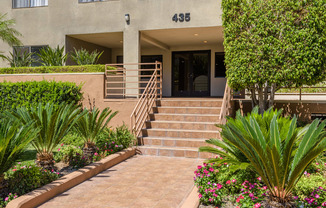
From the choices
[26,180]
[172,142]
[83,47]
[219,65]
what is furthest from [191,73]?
[26,180]

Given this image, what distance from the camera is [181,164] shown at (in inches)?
289

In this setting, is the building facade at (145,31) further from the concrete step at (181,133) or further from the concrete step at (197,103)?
the concrete step at (181,133)

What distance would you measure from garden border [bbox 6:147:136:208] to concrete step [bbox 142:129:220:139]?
55.7 inches

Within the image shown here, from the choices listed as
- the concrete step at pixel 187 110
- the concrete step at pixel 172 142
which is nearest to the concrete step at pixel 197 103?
the concrete step at pixel 187 110

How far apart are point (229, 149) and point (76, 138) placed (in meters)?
5.71

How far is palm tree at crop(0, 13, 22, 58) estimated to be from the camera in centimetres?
1220

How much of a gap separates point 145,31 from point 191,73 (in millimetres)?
4764

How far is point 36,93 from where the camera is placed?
10.0 metres

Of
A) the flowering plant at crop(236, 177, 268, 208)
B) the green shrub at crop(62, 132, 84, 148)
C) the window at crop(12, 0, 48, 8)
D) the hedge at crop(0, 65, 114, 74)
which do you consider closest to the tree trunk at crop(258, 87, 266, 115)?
the flowering plant at crop(236, 177, 268, 208)

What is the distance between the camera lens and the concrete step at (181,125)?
881cm

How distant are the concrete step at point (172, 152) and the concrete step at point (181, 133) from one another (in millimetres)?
567

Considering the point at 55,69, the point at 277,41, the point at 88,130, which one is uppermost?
the point at 277,41

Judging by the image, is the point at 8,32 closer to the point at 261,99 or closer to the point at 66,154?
the point at 66,154

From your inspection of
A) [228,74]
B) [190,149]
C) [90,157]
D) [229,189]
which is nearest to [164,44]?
[228,74]
